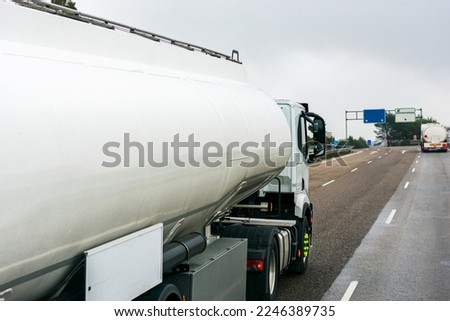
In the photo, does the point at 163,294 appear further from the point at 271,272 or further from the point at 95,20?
the point at 271,272

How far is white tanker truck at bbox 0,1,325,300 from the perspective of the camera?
289 cm

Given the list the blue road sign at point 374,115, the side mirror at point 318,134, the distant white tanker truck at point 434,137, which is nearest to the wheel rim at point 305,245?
the side mirror at point 318,134

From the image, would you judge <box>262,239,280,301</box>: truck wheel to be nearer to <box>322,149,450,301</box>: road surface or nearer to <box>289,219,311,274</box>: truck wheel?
<box>322,149,450,301</box>: road surface

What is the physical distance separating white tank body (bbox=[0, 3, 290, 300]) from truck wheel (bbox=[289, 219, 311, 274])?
4163 millimetres

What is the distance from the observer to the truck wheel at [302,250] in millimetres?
9648

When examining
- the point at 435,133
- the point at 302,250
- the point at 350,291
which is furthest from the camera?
the point at 435,133

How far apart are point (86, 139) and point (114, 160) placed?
0.32m

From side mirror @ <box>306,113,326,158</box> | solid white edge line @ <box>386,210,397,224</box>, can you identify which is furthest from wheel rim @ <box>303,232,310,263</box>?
solid white edge line @ <box>386,210,397,224</box>

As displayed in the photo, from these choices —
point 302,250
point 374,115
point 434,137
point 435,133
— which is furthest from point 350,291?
point 374,115

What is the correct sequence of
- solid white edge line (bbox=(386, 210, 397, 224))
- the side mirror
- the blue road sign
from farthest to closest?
the blue road sign, solid white edge line (bbox=(386, 210, 397, 224)), the side mirror

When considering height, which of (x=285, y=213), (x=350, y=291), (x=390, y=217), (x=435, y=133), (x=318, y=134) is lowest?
(x=390, y=217)

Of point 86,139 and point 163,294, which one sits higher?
point 86,139

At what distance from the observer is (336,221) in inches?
643

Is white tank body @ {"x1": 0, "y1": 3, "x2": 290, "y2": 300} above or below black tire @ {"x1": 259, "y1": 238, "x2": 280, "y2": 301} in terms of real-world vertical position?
above
